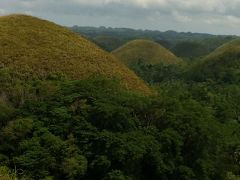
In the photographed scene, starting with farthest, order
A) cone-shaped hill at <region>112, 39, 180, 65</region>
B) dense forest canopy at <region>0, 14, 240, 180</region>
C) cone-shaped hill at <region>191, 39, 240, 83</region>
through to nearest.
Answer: cone-shaped hill at <region>112, 39, 180, 65</region>
cone-shaped hill at <region>191, 39, 240, 83</region>
dense forest canopy at <region>0, 14, 240, 180</region>

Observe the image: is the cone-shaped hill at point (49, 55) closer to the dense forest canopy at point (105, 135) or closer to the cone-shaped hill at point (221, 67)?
the dense forest canopy at point (105, 135)

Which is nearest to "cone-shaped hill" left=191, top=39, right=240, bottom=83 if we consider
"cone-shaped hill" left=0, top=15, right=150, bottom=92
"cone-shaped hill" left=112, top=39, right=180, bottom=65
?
"cone-shaped hill" left=112, top=39, right=180, bottom=65

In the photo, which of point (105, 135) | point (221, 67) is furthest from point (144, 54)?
point (105, 135)

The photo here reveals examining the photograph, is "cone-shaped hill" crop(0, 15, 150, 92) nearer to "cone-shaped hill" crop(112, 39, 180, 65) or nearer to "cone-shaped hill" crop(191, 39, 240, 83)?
"cone-shaped hill" crop(191, 39, 240, 83)

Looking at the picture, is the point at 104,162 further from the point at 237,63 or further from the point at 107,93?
the point at 237,63

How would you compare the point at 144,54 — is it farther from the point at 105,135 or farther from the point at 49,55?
the point at 105,135

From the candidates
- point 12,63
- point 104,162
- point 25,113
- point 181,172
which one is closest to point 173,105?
point 181,172
